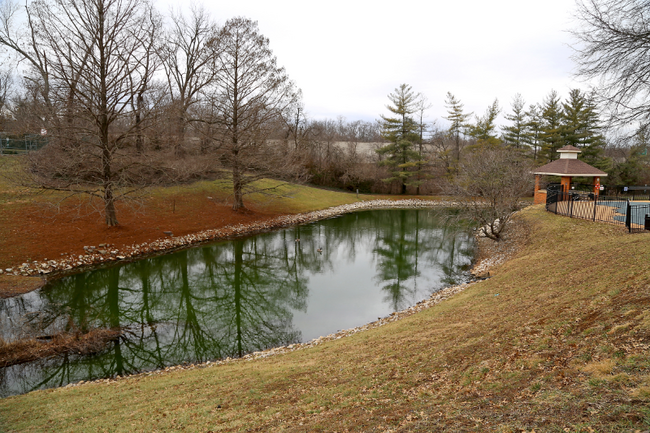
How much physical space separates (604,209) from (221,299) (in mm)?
18158

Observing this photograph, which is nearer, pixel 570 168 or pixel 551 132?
pixel 570 168

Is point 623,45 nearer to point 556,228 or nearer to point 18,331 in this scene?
point 556,228

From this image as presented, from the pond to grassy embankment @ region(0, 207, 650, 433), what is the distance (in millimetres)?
1774

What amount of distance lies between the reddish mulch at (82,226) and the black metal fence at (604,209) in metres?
19.4

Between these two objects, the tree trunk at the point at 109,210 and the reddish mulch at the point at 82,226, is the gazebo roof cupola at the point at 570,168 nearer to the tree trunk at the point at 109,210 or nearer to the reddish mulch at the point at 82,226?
the reddish mulch at the point at 82,226

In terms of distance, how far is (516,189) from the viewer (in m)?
18.6

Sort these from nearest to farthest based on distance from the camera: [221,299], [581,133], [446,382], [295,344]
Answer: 1. [446,382]
2. [295,344]
3. [221,299]
4. [581,133]

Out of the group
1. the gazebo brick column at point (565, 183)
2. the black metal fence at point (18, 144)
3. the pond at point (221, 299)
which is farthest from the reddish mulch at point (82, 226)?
the gazebo brick column at point (565, 183)

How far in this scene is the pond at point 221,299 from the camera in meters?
9.62

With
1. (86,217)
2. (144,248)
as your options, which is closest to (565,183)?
(144,248)

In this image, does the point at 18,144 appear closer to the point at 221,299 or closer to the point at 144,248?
the point at 144,248

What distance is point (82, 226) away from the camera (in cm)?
1867

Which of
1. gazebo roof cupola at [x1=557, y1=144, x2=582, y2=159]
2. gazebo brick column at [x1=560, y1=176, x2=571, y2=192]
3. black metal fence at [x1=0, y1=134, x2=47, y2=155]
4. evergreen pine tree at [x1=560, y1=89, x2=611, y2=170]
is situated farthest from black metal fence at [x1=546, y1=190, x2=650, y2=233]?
black metal fence at [x1=0, y1=134, x2=47, y2=155]

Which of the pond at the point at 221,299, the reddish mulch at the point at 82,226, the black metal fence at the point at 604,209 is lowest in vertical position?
the pond at the point at 221,299
